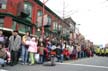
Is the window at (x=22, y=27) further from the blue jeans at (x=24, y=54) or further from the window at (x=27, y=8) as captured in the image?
the blue jeans at (x=24, y=54)

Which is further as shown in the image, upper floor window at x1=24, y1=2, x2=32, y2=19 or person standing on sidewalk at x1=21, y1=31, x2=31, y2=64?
upper floor window at x1=24, y1=2, x2=32, y2=19

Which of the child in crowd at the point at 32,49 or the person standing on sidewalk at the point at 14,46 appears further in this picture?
the child in crowd at the point at 32,49

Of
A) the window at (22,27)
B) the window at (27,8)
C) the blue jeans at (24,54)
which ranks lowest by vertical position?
the blue jeans at (24,54)

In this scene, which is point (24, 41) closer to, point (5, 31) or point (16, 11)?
point (5, 31)

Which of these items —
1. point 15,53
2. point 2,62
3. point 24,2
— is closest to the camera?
point 2,62

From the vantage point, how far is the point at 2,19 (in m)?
35.3

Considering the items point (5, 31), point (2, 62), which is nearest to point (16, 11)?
point (5, 31)

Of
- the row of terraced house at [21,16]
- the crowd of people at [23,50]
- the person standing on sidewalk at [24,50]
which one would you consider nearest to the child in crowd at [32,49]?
the crowd of people at [23,50]

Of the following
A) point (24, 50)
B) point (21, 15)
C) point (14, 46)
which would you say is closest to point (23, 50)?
point (24, 50)

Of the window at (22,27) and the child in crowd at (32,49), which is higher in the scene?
the window at (22,27)

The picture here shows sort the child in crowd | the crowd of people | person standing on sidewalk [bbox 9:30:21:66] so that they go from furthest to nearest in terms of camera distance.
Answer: the child in crowd < person standing on sidewalk [bbox 9:30:21:66] < the crowd of people

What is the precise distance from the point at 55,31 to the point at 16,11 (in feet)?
78.2

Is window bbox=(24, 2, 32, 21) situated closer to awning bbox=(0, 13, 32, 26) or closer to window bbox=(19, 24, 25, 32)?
awning bbox=(0, 13, 32, 26)

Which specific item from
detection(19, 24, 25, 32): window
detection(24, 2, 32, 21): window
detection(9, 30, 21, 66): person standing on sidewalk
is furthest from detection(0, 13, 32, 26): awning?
detection(9, 30, 21, 66): person standing on sidewalk
